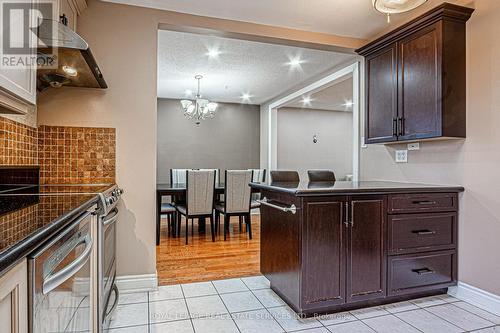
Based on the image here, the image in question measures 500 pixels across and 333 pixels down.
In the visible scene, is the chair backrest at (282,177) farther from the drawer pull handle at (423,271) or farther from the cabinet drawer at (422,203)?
the drawer pull handle at (423,271)

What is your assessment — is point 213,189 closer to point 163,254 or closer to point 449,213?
point 163,254

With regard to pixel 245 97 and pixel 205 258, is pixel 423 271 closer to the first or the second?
pixel 205 258

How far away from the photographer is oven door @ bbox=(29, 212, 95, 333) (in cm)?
76

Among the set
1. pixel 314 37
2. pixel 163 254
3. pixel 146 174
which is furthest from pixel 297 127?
pixel 146 174

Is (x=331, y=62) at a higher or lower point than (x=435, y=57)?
higher

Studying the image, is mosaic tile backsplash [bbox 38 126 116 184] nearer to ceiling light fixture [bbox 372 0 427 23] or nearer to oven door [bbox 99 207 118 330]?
oven door [bbox 99 207 118 330]

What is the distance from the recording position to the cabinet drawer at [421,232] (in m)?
2.26

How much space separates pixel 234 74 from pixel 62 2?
296 centimetres

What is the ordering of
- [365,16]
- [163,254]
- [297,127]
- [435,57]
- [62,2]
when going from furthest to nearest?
[297,127] → [163,254] → [365,16] → [435,57] → [62,2]

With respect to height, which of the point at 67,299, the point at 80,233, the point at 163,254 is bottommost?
the point at 163,254

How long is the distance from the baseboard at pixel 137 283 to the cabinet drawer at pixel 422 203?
1.98 m

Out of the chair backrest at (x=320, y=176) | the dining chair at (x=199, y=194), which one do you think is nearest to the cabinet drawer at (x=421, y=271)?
the chair backrest at (x=320, y=176)

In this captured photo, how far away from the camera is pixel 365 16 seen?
288cm

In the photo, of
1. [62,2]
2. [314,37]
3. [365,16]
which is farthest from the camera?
[314,37]
